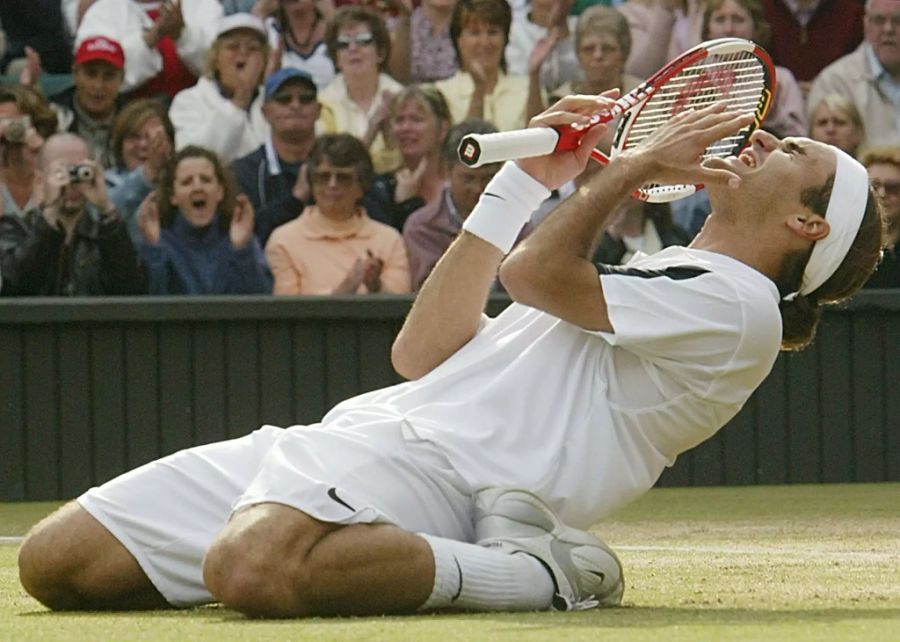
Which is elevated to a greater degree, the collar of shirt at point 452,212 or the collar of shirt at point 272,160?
the collar of shirt at point 272,160

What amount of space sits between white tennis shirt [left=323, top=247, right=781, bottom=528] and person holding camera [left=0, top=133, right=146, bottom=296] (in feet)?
16.4

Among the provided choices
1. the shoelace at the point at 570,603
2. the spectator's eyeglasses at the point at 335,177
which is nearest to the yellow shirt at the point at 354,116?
the spectator's eyeglasses at the point at 335,177

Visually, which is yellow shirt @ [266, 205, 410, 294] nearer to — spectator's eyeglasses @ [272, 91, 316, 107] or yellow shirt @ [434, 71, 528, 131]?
spectator's eyeglasses @ [272, 91, 316, 107]

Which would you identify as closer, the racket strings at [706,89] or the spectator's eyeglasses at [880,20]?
the racket strings at [706,89]

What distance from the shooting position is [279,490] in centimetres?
393

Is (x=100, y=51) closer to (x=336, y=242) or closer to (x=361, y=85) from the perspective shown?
(x=361, y=85)

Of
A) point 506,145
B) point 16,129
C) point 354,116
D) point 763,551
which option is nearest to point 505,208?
point 506,145

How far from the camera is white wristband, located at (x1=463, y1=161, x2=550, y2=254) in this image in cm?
422

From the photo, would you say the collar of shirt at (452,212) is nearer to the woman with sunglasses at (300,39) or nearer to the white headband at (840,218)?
the woman with sunglasses at (300,39)

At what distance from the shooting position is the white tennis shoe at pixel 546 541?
13.1 ft

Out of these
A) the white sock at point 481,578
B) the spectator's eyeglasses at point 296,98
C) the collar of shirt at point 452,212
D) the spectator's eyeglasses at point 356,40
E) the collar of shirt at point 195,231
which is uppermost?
the spectator's eyeglasses at point 356,40

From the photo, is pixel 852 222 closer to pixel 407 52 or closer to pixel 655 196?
pixel 655 196

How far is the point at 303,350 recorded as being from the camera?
920 cm

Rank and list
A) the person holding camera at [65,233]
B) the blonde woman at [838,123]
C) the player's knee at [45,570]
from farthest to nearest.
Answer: the blonde woman at [838,123], the person holding camera at [65,233], the player's knee at [45,570]
